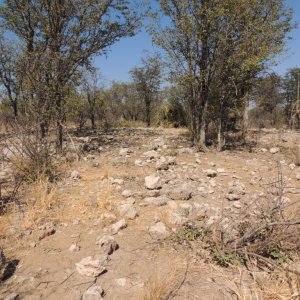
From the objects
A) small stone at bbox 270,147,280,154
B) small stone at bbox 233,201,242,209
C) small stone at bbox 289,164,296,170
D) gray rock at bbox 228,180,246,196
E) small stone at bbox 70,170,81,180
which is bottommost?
small stone at bbox 233,201,242,209

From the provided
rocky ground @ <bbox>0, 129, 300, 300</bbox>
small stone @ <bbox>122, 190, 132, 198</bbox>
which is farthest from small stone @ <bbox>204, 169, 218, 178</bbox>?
small stone @ <bbox>122, 190, 132, 198</bbox>

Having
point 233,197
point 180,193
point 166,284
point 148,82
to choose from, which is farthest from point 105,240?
point 148,82

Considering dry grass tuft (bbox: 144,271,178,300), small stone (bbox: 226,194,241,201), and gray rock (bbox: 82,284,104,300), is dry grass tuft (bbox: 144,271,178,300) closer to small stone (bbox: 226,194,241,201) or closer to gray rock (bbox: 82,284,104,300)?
gray rock (bbox: 82,284,104,300)

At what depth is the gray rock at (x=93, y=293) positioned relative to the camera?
9.89 feet

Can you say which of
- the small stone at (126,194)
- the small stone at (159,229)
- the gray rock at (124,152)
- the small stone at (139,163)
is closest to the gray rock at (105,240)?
the small stone at (159,229)

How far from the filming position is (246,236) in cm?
365

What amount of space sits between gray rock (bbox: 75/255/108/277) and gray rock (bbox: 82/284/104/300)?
0.85 feet

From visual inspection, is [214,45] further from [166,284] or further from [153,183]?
[166,284]

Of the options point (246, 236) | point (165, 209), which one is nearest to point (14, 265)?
point (165, 209)

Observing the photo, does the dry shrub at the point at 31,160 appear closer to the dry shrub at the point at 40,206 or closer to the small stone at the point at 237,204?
the dry shrub at the point at 40,206

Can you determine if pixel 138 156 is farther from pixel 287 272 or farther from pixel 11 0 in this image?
pixel 11 0

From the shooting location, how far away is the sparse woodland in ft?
11.2

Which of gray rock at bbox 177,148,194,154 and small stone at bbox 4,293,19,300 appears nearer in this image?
small stone at bbox 4,293,19,300

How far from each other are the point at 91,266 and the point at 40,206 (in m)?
1.82
